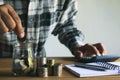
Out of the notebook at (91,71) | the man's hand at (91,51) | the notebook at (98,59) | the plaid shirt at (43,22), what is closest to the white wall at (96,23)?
the plaid shirt at (43,22)

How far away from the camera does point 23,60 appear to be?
3.13 feet

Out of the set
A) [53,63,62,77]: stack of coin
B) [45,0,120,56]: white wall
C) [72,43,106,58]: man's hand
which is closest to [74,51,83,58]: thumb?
[72,43,106,58]: man's hand

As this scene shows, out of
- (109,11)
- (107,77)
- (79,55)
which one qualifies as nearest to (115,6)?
(109,11)

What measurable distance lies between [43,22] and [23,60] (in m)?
0.75

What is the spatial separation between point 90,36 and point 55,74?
1.53 m

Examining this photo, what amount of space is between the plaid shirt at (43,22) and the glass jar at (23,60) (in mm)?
579

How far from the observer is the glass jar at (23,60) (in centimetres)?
95

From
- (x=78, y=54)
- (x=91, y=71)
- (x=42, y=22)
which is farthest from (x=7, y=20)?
(x=42, y=22)

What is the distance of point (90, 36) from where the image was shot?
2.45 metres

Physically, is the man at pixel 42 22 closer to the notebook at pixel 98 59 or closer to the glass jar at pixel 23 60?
the notebook at pixel 98 59

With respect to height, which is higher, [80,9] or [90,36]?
[80,9]

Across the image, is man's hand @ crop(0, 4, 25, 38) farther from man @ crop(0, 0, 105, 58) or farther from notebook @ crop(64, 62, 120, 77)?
man @ crop(0, 0, 105, 58)

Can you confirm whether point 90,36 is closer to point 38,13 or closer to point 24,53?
point 38,13

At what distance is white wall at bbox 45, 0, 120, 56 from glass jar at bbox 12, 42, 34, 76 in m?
1.39
